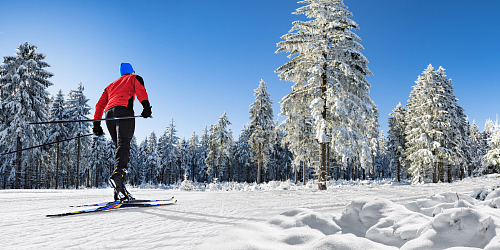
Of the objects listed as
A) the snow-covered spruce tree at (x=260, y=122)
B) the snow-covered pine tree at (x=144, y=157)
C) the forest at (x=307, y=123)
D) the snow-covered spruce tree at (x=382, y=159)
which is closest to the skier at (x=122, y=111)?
the forest at (x=307, y=123)

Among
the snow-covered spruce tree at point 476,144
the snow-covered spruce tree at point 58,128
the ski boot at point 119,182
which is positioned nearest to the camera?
the ski boot at point 119,182

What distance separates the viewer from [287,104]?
1193 cm

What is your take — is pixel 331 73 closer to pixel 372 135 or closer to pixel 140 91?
pixel 140 91

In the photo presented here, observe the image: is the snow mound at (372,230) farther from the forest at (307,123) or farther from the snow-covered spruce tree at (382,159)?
the snow-covered spruce tree at (382,159)

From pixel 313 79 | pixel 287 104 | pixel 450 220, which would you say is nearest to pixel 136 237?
pixel 450 220

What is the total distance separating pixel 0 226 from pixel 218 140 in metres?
35.8

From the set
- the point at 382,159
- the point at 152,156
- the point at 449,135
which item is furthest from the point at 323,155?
the point at 382,159

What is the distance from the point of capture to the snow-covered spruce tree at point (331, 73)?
10.4 m

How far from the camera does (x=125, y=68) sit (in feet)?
12.0

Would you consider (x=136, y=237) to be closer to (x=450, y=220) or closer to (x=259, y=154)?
(x=450, y=220)

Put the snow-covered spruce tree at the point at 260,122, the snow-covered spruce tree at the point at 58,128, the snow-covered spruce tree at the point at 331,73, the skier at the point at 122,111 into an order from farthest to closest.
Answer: the snow-covered spruce tree at the point at 260,122
the snow-covered spruce tree at the point at 58,128
the snow-covered spruce tree at the point at 331,73
the skier at the point at 122,111

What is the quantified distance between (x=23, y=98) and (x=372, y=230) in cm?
2358

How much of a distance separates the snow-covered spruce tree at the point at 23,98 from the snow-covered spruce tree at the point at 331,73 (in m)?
18.9

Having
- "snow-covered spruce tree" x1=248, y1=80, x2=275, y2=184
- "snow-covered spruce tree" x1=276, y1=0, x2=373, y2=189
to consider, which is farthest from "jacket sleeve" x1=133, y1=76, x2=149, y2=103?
"snow-covered spruce tree" x1=248, y1=80, x2=275, y2=184
